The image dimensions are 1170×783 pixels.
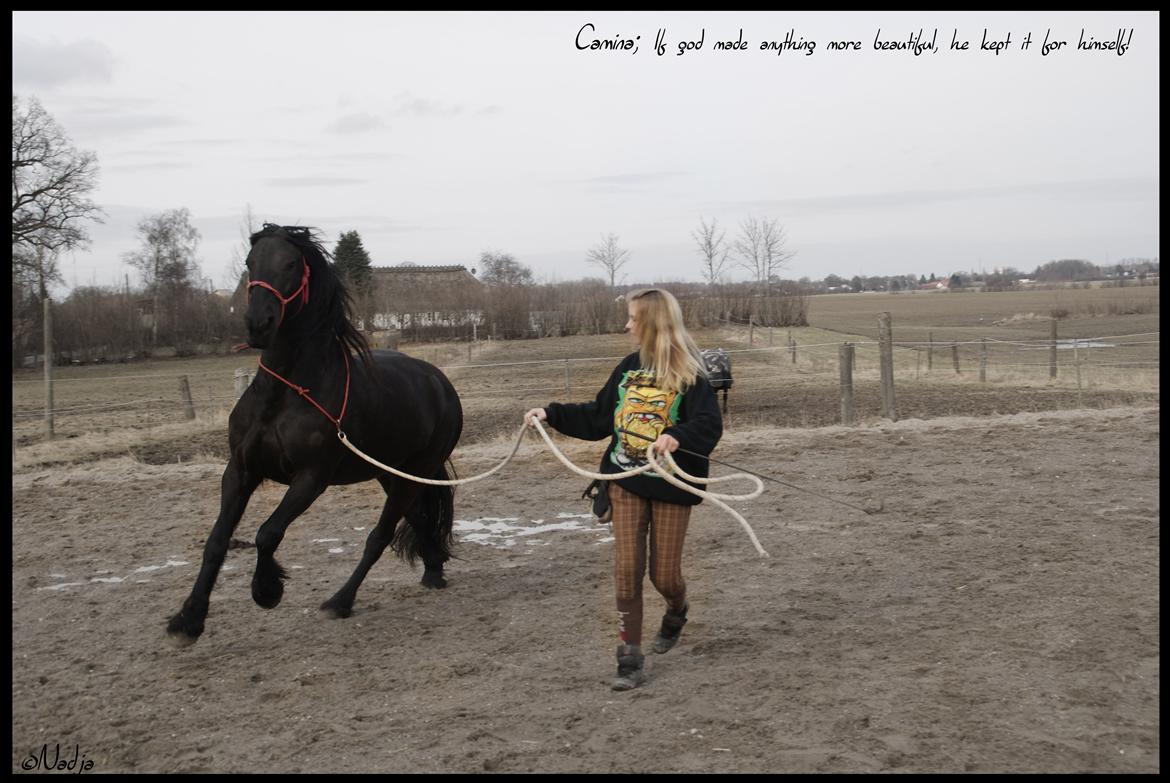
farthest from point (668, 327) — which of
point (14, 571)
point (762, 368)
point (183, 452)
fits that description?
point (762, 368)

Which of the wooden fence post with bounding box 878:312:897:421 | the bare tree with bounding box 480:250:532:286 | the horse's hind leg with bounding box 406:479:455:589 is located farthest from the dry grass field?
the bare tree with bounding box 480:250:532:286

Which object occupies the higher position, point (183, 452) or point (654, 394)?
point (654, 394)

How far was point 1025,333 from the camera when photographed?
3547 centimetres

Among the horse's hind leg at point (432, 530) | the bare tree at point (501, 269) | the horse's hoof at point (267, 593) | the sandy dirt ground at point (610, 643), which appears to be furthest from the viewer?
the bare tree at point (501, 269)

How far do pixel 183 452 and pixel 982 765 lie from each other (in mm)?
10870

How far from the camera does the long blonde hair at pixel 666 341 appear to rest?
161 inches

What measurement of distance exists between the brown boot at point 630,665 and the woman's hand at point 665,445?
85 centimetres

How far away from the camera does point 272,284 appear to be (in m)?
4.71

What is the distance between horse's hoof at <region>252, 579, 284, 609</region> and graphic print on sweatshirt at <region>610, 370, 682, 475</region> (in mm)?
1926

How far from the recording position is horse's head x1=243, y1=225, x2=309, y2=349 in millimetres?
4570

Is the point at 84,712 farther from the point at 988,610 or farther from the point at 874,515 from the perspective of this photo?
the point at 874,515

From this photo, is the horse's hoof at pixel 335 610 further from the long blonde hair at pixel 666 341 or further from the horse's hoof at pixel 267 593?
the long blonde hair at pixel 666 341

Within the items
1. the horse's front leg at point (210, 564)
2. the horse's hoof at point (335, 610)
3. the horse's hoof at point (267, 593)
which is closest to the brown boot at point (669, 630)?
the horse's hoof at point (335, 610)

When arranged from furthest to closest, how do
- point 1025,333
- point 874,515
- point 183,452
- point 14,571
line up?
point 1025,333 < point 183,452 < point 874,515 < point 14,571
